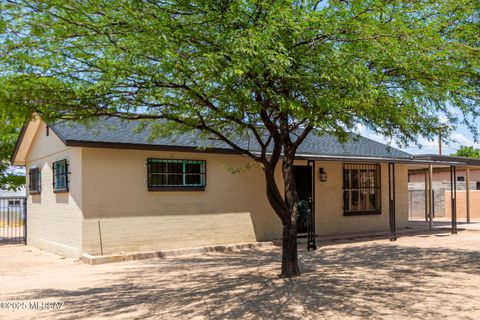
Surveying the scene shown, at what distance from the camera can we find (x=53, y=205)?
15023 mm

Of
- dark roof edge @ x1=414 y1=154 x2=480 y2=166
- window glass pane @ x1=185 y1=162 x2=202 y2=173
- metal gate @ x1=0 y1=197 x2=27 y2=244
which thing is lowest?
metal gate @ x1=0 y1=197 x2=27 y2=244

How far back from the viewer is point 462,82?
27.8ft

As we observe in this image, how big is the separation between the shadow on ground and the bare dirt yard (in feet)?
0.05

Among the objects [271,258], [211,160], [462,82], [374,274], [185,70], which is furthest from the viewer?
[211,160]

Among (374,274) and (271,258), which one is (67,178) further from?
(374,274)

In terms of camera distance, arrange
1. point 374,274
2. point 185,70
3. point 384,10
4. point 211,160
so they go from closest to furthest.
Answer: point 185,70, point 384,10, point 374,274, point 211,160

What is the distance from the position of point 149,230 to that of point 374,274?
19.7 ft

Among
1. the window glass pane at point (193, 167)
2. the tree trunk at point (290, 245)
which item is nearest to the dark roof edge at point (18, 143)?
the window glass pane at point (193, 167)

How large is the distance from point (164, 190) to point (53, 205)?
12.8 feet

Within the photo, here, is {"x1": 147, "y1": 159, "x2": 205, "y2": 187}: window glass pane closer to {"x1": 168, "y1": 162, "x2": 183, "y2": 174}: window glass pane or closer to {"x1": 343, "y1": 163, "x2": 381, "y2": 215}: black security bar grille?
{"x1": 168, "y1": 162, "x2": 183, "y2": 174}: window glass pane

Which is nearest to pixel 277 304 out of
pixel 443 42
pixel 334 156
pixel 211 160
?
pixel 443 42

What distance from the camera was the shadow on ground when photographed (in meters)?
7.04

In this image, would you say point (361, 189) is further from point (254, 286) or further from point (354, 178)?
point (254, 286)

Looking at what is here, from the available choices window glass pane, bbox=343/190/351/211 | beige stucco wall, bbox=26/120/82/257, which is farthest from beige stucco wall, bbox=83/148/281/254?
window glass pane, bbox=343/190/351/211
